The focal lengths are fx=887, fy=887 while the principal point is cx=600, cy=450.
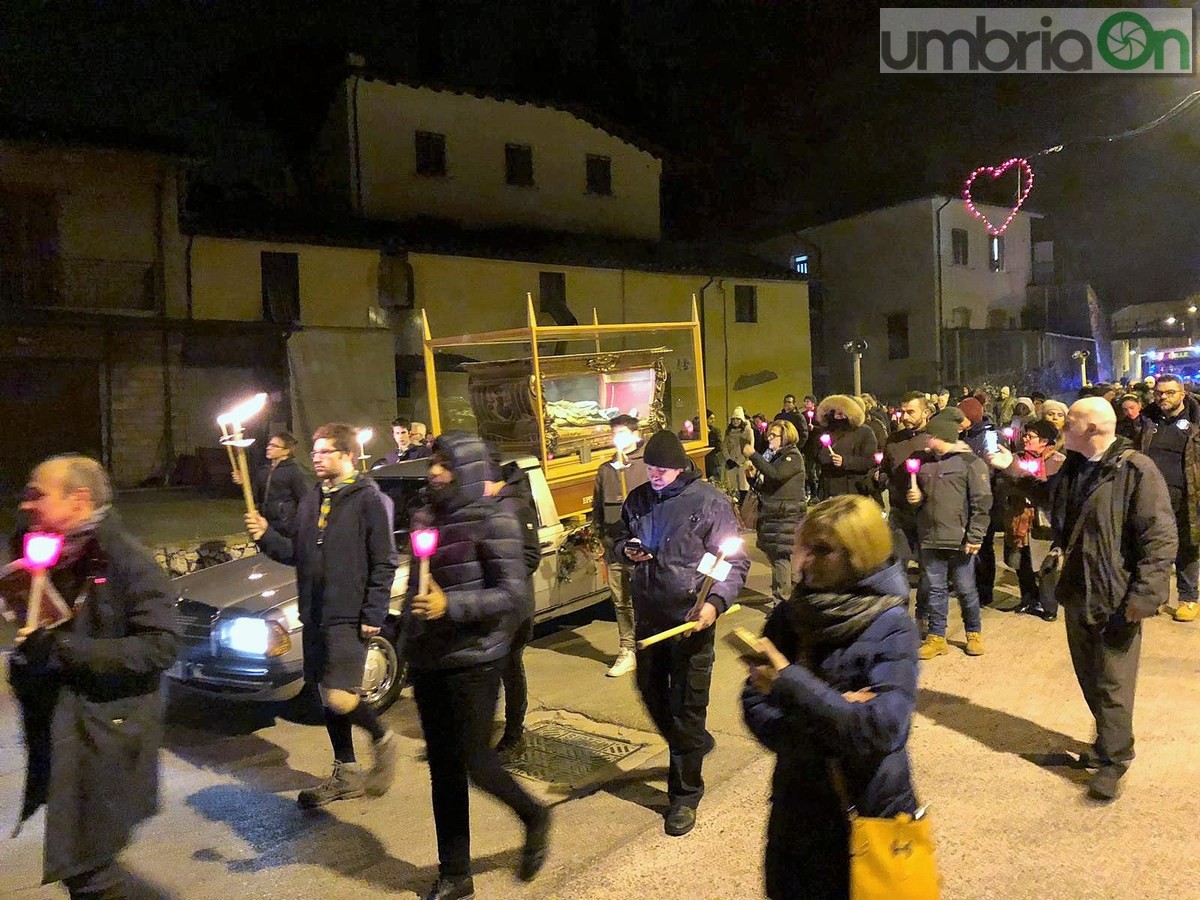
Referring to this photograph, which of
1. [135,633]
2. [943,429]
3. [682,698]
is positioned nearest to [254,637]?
[135,633]

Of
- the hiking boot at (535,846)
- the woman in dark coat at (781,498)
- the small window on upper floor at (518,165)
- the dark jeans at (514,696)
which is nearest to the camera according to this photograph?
the hiking boot at (535,846)

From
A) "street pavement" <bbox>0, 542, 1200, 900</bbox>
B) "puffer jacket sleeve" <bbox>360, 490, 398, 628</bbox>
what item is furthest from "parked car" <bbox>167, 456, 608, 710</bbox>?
"puffer jacket sleeve" <bbox>360, 490, 398, 628</bbox>

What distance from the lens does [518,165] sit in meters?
25.3

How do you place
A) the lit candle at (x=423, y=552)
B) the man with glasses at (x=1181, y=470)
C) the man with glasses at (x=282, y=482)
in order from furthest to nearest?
the man with glasses at (x=1181, y=470)
the man with glasses at (x=282, y=482)
the lit candle at (x=423, y=552)

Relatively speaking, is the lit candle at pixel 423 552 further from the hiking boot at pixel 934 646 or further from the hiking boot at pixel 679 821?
the hiking boot at pixel 934 646

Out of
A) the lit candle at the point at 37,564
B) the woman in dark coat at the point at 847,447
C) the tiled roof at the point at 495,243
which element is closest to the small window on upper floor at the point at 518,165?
the tiled roof at the point at 495,243

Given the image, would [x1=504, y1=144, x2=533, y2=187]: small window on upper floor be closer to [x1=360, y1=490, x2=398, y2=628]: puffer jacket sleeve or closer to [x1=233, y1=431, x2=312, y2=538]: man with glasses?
[x1=233, y1=431, x2=312, y2=538]: man with glasses

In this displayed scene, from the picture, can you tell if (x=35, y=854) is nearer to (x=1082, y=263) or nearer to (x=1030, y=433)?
(x=1030, y=433)

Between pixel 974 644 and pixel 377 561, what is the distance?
4727 mm

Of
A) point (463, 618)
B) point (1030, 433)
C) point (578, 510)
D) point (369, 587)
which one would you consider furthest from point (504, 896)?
point (1030, 433)

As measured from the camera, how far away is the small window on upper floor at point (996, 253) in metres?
33.6

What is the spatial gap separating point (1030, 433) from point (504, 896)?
17.1 feet

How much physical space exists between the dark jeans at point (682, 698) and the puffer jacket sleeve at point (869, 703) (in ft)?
6.09

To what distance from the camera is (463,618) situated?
3475mm
